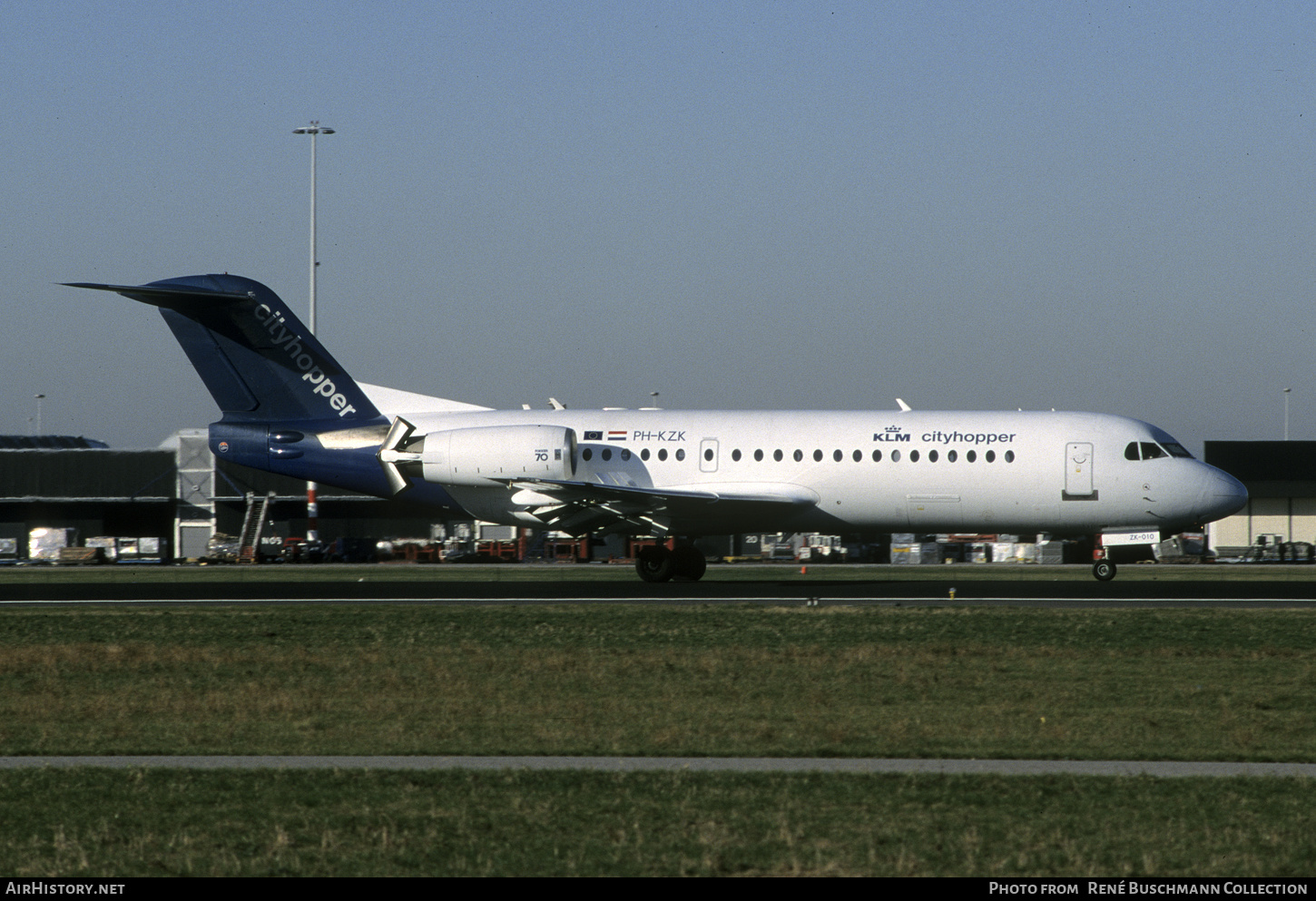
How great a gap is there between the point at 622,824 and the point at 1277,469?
6489 centimetres

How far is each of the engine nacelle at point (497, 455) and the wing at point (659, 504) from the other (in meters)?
0.51

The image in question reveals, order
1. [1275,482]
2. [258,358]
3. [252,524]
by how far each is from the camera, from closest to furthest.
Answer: [258,358], [1275,482], [252,524]

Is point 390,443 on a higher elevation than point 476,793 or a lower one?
higher

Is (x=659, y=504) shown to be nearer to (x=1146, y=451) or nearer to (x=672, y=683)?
(x=1146, y=451)

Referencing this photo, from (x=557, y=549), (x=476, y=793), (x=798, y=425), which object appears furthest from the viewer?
(x=557, y=549)

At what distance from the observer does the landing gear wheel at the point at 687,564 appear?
32.3m

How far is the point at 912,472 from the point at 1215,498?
21.9 ft

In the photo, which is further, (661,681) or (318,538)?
(318,538)

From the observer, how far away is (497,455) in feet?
102

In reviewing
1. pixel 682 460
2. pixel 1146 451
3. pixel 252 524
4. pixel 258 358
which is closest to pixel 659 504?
pixel 682 460

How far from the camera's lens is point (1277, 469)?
218 ft
